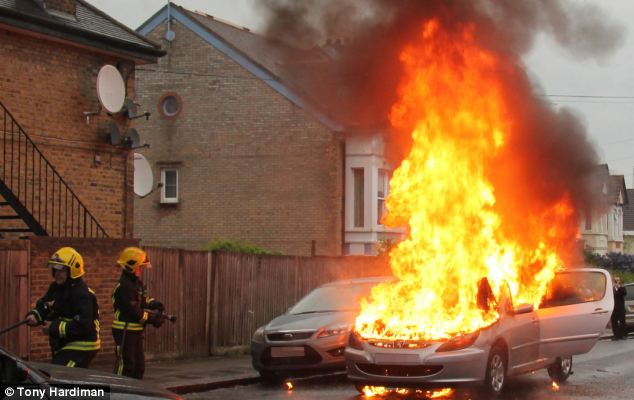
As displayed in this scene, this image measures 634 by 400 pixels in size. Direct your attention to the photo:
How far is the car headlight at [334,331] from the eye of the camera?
13.9 m

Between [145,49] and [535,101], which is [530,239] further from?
[145,49]

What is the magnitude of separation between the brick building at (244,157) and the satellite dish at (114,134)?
11066 millimetres

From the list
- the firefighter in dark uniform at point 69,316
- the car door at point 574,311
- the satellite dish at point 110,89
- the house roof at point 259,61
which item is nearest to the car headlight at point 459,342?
the car door at point 574,311

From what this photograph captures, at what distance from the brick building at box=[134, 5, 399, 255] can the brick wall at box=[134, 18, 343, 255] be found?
1.2 inches

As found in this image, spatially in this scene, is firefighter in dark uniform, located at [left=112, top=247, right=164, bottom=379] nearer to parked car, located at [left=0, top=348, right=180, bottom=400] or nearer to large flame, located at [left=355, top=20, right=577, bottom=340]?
large flame, located at [left=355, top=20, right=577, bottom=340]

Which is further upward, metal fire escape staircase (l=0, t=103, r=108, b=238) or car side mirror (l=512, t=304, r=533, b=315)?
metal fire escape staircase (l=0, t=103, r=108, b=238)

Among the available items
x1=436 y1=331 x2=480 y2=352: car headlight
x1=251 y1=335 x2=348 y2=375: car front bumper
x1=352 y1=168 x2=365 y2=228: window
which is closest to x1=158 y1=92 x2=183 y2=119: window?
x1=352 y1=168 x2=365 y2=228: window

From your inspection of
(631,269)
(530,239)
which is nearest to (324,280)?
(530,239)

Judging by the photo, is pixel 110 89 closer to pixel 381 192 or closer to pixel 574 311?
pixel 574 311

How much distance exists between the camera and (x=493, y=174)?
14219 millimetres

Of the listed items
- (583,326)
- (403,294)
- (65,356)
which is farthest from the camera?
(583,326)

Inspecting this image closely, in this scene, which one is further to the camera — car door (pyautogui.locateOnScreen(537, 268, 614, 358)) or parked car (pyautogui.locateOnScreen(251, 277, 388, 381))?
parked car (pyautogui.locateOnScreen(251, 277, 388, 381))

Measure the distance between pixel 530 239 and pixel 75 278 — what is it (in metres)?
7.85

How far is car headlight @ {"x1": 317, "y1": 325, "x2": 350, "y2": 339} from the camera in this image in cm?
1394
